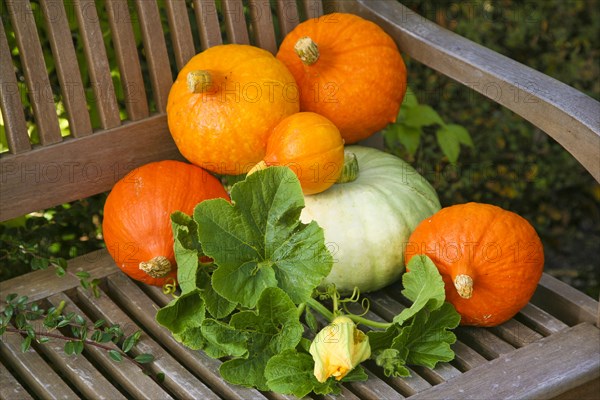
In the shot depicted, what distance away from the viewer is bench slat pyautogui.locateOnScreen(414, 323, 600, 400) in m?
1.48

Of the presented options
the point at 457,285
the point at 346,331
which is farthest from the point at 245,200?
the point at 457,285

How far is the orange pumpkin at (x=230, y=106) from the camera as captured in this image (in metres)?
1.72

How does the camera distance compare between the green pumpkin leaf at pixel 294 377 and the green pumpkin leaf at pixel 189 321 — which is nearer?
the green pumpkin leaf at pixel 294 377

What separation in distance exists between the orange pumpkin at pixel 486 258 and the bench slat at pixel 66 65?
671 millimetres

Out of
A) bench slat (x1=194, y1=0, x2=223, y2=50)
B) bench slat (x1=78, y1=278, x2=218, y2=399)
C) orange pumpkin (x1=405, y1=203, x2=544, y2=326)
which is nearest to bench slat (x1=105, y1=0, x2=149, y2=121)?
bench slat (x1=194, y1=0, x2=223, y2=50)

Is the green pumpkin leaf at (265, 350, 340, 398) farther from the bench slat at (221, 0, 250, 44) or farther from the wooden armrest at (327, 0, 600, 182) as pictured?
the bench slat at (221, 0, 250, 44)

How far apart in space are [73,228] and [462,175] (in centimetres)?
143

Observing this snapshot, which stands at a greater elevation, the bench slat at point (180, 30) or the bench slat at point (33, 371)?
the bench slat at point (180, 30)

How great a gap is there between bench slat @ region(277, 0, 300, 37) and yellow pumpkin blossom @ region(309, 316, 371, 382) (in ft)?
2.53

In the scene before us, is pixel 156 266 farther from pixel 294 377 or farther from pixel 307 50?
pixel 307 50

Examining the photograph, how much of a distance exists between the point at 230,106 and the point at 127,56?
0.83 ft

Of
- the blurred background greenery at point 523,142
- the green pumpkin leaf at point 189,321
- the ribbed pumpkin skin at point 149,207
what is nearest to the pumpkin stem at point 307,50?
the ribbed pumpkin skin at point 149,207

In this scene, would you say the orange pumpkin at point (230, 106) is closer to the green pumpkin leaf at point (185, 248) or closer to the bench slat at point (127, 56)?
the bench slat at point (127, 56)

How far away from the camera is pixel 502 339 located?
5.41ft
